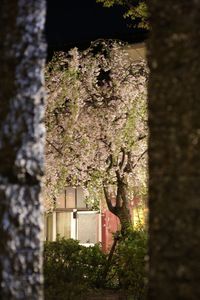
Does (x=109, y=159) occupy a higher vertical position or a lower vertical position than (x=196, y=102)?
higher

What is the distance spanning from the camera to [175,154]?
264 cm

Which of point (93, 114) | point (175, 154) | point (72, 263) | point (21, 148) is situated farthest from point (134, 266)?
point (175, 154)

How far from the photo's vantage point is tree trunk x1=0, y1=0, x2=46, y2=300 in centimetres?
295

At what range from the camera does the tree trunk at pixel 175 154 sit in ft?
8.42

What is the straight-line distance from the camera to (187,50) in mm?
2678

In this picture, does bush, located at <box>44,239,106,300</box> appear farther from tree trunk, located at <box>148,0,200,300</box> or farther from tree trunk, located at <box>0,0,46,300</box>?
tree trunk, located at <box>148,0,200,300</box>

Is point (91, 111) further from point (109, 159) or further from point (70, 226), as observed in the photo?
point (70, 226)

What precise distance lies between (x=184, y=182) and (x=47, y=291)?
19.2ft

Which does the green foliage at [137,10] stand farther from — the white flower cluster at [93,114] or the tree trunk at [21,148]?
the tree trunk at [21,148]

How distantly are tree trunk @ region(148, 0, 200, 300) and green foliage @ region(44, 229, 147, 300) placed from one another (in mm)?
5420

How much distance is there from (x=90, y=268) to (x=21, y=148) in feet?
25.1

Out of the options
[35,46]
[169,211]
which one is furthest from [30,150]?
[169,211]

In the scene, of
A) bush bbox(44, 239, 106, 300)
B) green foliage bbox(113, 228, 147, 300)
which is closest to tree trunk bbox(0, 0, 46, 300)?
green foliage bbox(113, 228, 147, 300)

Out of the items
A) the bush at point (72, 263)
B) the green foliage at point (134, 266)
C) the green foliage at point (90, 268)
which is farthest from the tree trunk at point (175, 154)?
the bush at point (72, 263)
